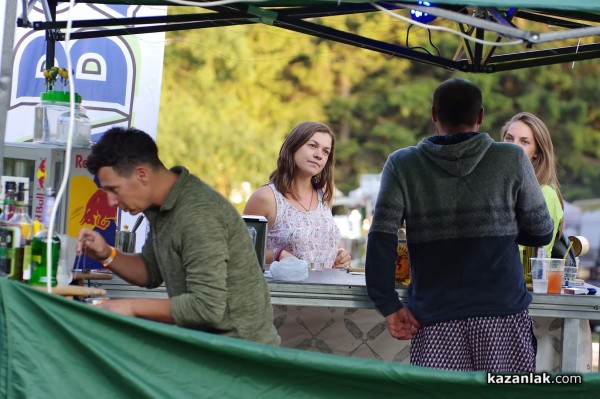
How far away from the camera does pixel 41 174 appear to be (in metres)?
3.92

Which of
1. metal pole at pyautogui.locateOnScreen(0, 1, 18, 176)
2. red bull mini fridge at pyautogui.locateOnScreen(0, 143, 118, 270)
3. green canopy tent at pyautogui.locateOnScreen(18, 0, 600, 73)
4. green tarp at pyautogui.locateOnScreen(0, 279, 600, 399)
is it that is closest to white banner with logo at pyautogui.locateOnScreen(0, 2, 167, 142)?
green canopy tent at pyautogui.locateOnScreen(18, 0, 600, 73)

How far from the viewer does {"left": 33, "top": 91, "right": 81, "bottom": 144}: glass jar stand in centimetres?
416

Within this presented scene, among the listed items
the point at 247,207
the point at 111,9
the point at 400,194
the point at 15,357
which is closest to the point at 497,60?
the point at 247,207

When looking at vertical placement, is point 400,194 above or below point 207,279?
above

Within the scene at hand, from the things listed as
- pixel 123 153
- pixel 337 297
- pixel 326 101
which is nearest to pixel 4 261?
pixel 123 153

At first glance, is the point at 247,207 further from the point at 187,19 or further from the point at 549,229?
the point at 549,229

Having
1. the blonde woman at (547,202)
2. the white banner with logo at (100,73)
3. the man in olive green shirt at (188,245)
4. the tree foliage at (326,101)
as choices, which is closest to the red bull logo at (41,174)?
the man in olive green shirt at (188,245)

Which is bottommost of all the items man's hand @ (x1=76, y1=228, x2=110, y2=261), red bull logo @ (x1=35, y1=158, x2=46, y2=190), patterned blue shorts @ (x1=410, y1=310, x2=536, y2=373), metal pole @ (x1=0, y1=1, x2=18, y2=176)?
patterned blue shorts @ (x1=410, y1=310, x2=536, y2=373)

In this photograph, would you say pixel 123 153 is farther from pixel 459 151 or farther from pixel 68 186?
pixel 459 151

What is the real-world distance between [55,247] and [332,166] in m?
2.39

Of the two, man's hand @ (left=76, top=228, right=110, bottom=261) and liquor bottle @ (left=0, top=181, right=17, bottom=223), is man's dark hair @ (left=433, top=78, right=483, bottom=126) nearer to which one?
man's hand @ (left=76, top=228, right=110, bottom=261)

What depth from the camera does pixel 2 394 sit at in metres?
2.92

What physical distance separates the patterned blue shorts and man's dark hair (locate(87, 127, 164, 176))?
126cm

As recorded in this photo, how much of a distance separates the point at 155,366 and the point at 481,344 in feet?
4.26
